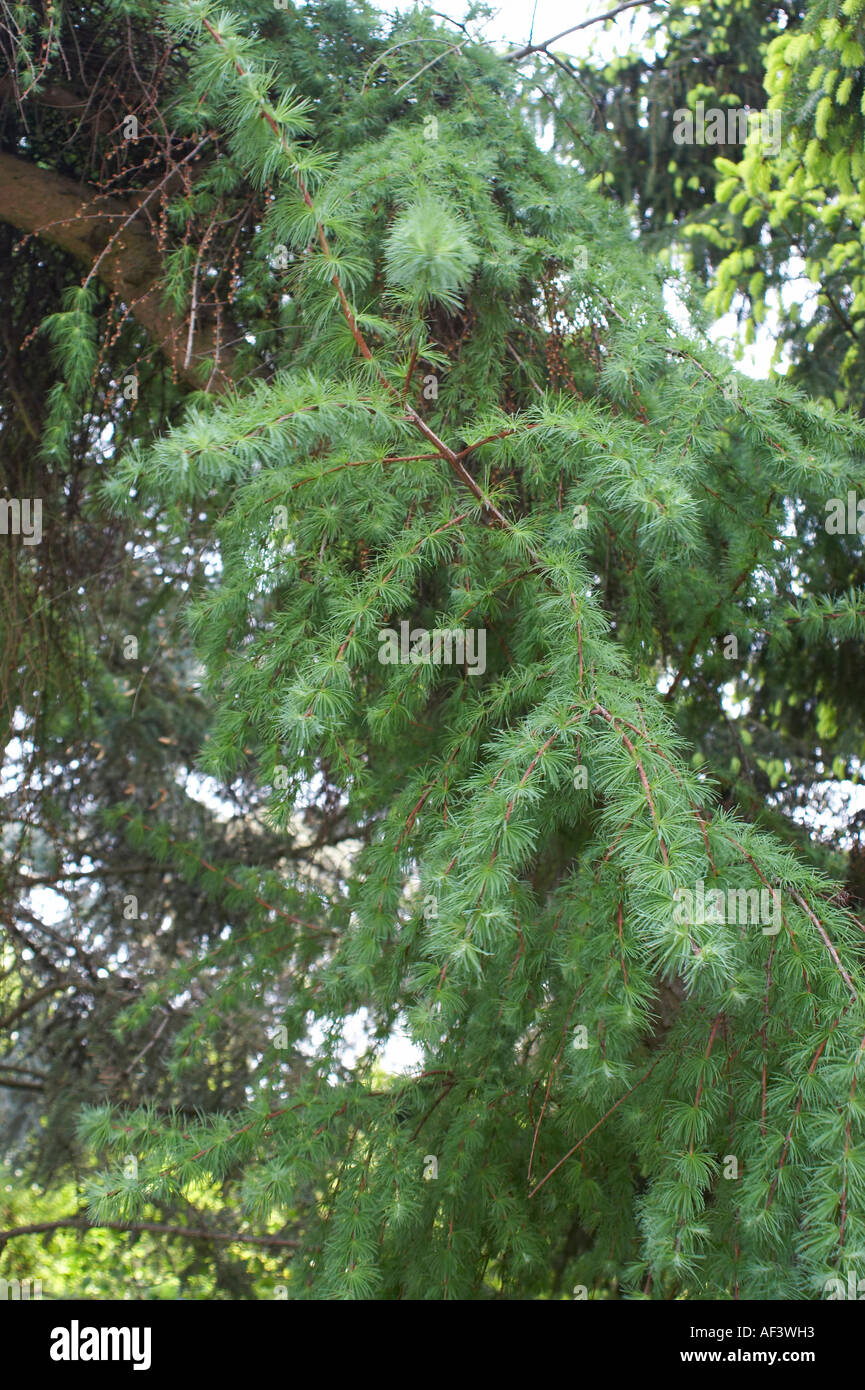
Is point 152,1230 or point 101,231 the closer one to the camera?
point 101,231

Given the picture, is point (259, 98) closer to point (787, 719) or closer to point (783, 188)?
point (787, 719)

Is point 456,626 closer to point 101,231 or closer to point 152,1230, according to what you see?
point 101,231

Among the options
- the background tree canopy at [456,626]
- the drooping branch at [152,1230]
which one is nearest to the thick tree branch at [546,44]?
the background tree canopy at [456,626]

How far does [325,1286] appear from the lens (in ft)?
6.01

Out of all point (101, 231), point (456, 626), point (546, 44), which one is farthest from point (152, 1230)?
point (546, 44)

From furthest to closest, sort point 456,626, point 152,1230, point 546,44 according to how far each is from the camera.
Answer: point 152,1230, point 546,44, point 456,626

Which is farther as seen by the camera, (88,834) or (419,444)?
(88,834)

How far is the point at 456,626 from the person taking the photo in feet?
6.20

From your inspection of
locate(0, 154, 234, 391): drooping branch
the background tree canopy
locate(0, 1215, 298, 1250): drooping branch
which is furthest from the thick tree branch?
locate(0, 1215, 298, 1250): drooping branch

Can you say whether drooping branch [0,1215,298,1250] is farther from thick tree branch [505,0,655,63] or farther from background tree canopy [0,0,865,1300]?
thick tree branch [505,0,655,63]

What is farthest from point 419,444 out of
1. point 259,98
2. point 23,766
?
point 23,766

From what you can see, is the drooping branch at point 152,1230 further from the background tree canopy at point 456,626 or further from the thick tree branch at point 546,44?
the thick tree branch at point 546,44

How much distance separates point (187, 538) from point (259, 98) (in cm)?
144

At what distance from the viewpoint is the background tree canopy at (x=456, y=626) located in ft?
5.23
